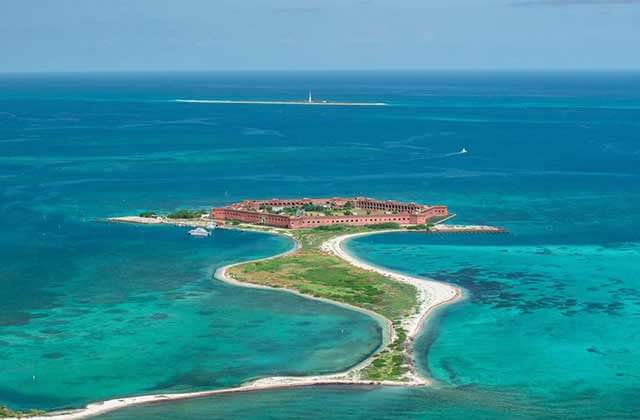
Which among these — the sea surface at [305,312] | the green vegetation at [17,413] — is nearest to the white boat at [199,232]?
the sea surface at [305,312]

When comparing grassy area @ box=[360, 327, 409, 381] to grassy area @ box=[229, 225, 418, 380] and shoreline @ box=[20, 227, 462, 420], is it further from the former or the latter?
shoreline @ box=[20, 227, 462, 420]

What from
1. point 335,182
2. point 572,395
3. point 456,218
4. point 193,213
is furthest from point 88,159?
point 572,395

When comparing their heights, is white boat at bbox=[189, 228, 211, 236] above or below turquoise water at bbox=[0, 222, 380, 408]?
Answer: above

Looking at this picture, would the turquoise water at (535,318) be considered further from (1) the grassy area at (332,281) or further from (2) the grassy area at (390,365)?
(1) the grassy area at (332,281)

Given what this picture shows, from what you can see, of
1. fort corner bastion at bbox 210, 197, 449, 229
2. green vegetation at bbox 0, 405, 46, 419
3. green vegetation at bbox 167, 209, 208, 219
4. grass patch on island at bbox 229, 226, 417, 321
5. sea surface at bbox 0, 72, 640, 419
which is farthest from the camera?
green vegetation at bbox 167, 209, 208, 219

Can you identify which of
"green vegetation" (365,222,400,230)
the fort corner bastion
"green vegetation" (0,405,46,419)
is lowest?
"green vegetation" (0,405,46,419)

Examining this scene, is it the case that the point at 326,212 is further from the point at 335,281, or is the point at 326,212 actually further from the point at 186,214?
the point at 335,281

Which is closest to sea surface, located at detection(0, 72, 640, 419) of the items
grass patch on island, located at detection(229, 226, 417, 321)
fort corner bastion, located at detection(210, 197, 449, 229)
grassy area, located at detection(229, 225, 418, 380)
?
grassy area, located at detection(229, 225, 418, 380)

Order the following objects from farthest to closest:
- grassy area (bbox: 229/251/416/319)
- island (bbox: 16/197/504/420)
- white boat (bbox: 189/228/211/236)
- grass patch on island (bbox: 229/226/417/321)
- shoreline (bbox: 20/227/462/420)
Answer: white boat (bbox: 189/228/211/236)
grassy area (bbox: 229/251/416/319)
grass patch on island (bbox: 229/226/417/321)
island (bbox: 16/197/504/420)
shoreline (bbox: 20/227/462/420)
